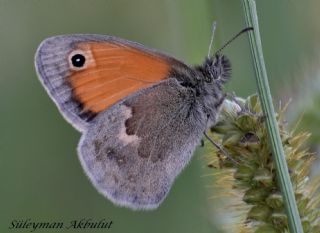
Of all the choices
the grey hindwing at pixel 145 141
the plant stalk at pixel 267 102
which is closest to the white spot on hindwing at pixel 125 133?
the grey hindwing at pixel 145 141

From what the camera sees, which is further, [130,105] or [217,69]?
[130,105]

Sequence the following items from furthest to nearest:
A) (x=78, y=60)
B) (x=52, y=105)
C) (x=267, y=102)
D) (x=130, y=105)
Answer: (x=52, y=105)
(x=130, y=105)
(x=78, y=60)
(x=267, y=102)

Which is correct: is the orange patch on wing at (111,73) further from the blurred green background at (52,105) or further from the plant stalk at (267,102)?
the plant stalk at (267,102)

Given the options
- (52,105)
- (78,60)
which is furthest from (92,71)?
(52,105)

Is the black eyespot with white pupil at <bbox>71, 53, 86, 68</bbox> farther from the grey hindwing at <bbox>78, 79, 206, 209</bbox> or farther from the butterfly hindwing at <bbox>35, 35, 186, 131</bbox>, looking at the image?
the grey hindwing at <bbox>78, 79, 206, 209</bbox>

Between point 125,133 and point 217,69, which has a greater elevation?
point 217,69

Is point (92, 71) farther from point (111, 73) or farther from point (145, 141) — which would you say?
point (145, 141)
